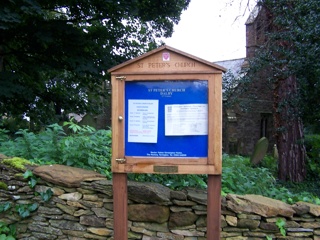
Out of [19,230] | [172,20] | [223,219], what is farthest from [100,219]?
[172,20]

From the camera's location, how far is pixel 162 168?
331cm

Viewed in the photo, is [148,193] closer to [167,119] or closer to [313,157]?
[167,119]

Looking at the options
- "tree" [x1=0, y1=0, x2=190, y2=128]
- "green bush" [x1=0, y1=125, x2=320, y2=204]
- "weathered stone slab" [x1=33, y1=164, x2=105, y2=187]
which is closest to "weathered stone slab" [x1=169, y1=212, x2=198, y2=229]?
"green bush" [x1=0, y1=125, x2=320, y2=204]

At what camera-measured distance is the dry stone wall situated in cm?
393

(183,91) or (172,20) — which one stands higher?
(172,20)

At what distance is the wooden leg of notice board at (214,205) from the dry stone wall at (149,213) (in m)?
0.55

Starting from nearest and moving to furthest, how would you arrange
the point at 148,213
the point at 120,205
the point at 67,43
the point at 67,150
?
1. the point at 120,205
2. the point at 148,213
3. the point at 67,150
4. the point at 67,43

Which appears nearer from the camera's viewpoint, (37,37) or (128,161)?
(128,161)

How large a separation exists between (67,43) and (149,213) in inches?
324

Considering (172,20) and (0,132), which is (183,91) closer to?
(0,132)

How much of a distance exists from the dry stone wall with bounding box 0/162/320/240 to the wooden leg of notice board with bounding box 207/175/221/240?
1.80 ft

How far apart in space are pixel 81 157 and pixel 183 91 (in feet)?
7.46

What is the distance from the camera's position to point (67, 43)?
36.0 feet

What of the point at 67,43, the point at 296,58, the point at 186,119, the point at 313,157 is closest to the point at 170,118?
the point at 186,119
